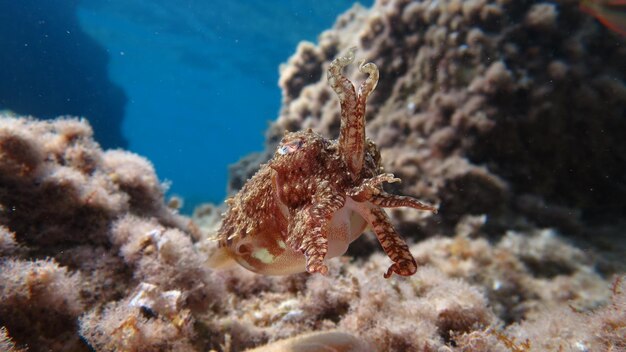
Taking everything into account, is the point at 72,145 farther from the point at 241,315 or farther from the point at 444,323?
the point at 444,323

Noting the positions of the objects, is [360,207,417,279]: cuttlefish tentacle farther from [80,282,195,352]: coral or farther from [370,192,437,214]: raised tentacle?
[80,282,195,352]: coral

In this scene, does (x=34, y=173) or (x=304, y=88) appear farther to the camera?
(x=304, y=88)

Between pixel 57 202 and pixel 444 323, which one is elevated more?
pixel 57 202

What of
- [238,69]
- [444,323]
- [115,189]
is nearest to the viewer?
[444,323]

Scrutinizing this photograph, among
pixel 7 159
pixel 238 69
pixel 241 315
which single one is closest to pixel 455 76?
pixel 241 315

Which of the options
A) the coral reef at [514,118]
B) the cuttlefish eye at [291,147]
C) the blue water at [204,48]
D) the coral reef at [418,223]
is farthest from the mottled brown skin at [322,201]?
the coral reef at [514,118]

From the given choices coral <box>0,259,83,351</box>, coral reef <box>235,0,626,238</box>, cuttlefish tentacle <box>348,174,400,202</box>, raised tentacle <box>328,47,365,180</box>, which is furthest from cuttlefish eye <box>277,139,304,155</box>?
coral reef <box>235,0,626,238</box>

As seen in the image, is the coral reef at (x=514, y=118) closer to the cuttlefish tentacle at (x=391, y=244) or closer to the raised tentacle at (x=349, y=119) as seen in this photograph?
the cuttlefish tentacle at (x=391, y=244)
